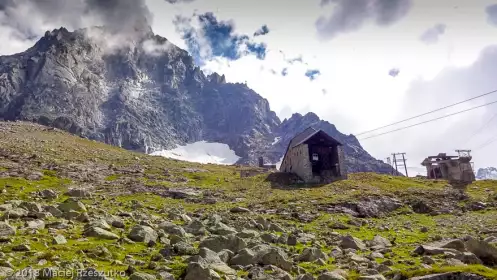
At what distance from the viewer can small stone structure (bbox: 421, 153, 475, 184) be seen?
99.3 meters

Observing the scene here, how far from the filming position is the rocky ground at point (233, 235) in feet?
42.8

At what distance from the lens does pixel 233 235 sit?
18.0 metres

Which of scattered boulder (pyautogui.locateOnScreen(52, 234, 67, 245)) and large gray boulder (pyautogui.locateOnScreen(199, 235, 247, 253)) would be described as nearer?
scattered boulder (pyautogui.locateOnScreen(52, 234, 67, 245))

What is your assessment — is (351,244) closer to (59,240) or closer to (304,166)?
(59,240)

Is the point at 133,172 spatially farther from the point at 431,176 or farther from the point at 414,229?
the point at 431,176

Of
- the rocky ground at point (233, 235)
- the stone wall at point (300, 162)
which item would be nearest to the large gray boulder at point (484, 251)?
the rocky ground at point (233, 235)

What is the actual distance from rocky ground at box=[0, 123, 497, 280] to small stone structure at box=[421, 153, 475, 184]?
178 ft

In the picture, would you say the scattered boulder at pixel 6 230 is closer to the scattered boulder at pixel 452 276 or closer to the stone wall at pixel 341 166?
the scattered boulder at pixel 452 276

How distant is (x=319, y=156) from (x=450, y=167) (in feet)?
178

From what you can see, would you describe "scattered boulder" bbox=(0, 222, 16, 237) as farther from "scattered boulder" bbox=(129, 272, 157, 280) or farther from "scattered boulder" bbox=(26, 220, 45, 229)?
"scattered boulder" bbox=(129, 272, 157, 280)

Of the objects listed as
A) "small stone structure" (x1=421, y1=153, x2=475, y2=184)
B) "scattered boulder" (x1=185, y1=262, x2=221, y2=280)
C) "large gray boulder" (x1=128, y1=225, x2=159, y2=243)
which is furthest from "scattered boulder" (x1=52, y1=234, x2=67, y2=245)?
"small stone structure" (x1=421, y1=153, x2=475, y2=184)

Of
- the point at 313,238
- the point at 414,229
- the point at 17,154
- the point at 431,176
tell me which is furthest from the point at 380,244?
the point at 431,176

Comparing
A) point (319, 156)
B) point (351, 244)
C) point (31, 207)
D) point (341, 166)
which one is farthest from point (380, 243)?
point (319, 156)

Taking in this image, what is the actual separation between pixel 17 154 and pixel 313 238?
178ft
